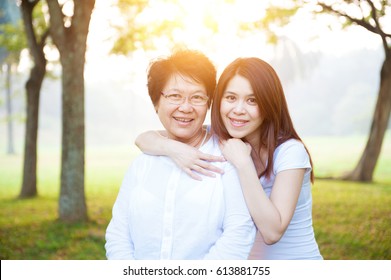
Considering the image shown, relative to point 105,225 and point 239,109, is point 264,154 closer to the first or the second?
point 239,109

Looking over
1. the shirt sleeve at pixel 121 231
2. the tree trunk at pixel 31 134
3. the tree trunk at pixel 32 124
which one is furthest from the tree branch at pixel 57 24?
the shirt sleeve at pixel 121 231

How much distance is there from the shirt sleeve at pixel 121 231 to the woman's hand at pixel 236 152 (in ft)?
1.26

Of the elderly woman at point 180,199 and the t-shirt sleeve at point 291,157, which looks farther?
the t-shirt sleeve at point 291,157

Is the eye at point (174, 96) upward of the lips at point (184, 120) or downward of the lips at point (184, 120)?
upward

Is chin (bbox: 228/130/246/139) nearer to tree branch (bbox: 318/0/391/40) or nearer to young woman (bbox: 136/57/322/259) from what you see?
young woman (bbox: 136/57/322/259)

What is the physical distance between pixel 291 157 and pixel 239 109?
275 mm

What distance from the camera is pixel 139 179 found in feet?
6.07

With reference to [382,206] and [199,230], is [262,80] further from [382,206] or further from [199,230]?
[382,206]

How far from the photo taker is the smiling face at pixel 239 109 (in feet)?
6.03

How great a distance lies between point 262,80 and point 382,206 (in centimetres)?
457

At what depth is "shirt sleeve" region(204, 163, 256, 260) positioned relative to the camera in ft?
5.42

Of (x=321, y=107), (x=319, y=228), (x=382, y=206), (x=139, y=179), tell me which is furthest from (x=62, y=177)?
(x=321, y=107)

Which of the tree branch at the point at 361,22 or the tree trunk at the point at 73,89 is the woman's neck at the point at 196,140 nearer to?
the tree trunk at the point at 73,89

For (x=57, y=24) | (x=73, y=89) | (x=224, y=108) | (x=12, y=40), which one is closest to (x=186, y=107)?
(x=224, y=108)
